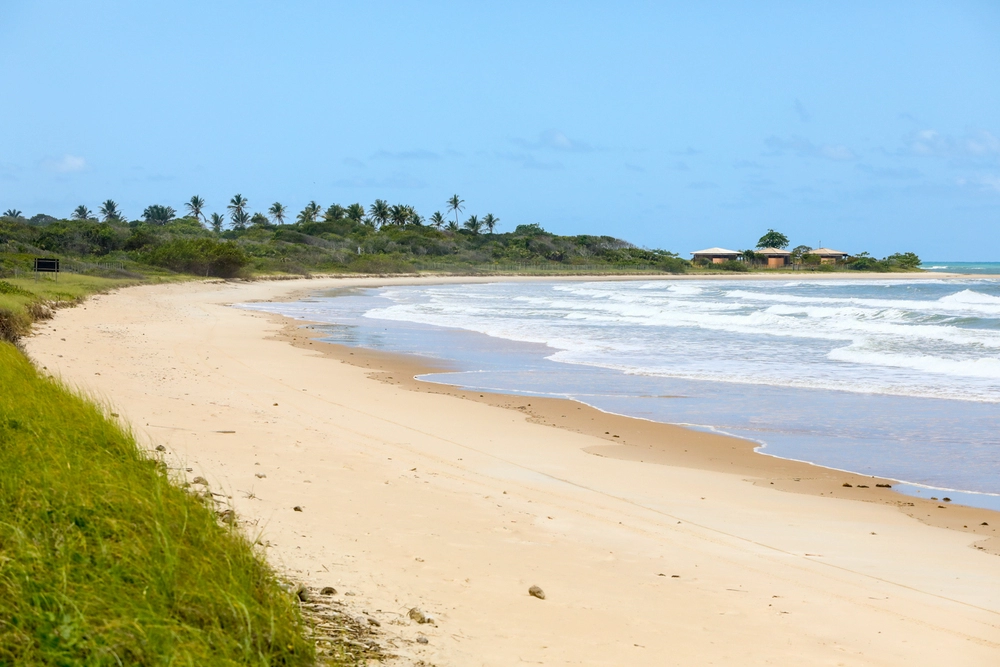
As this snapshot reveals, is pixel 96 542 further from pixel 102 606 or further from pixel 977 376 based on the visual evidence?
pixel 977 376

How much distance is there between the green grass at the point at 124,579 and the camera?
2951 millimetres

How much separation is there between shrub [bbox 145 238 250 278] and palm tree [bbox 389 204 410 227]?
245ft

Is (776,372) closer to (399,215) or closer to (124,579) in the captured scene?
(124,579)

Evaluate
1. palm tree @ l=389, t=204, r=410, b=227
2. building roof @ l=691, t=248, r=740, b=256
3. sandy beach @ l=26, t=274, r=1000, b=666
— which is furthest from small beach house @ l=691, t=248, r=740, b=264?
sandy beach @ l=26, t=274, r=1000, b=666

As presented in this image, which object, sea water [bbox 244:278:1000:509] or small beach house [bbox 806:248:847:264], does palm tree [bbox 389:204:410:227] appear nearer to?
small beach house [bbox 806:248:847:264]

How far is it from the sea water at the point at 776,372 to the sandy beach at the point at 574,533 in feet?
3.89

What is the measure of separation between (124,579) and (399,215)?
138460 millimetres

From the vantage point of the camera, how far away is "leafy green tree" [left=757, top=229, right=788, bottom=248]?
157125 mm

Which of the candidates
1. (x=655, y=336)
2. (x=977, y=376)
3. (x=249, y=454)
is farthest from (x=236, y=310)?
(x=249, y=454)

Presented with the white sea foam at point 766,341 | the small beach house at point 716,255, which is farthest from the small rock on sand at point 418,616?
the small beach house at point 716,255

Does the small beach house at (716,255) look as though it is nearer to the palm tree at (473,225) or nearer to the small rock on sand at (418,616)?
the palm tree at (473,225)

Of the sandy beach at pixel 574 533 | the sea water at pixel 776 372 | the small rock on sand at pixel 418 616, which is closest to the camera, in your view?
the small rock on sand at pixel 418 616

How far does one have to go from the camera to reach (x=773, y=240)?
514 feet

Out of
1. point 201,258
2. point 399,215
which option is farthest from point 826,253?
point 201,258
